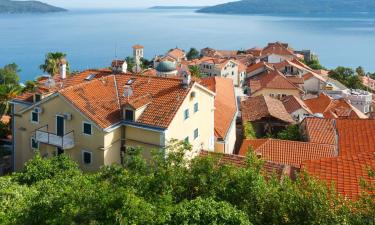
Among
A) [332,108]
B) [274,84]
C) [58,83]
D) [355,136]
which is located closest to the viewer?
[355,136]

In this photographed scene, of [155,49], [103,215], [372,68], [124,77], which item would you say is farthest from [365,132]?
[155,49]

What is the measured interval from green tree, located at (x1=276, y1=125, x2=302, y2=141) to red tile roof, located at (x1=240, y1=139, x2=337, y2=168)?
4.71 metres

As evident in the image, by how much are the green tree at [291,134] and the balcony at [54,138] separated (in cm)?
1421

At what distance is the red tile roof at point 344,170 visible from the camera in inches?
636

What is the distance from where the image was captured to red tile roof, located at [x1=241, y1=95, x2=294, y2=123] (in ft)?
109

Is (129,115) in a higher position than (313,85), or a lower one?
higher

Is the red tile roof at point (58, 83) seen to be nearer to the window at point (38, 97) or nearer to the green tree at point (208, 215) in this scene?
the window at point (38, 97)

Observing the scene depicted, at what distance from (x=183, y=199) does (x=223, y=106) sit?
63.7 ft

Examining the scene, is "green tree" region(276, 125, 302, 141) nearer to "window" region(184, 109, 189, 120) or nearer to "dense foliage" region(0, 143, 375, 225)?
"window" region(184, 109, 189, 120)

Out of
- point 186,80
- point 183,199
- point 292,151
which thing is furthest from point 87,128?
point 292,151

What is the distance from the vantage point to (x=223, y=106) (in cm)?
3128

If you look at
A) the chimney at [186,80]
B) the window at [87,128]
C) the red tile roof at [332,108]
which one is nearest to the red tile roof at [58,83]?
the window at [87,128]

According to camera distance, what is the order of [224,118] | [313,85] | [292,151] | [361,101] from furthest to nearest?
[313,85] → [361,101] → [224,118] → [292,151]

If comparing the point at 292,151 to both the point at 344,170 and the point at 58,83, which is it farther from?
A: the point at 58,83
